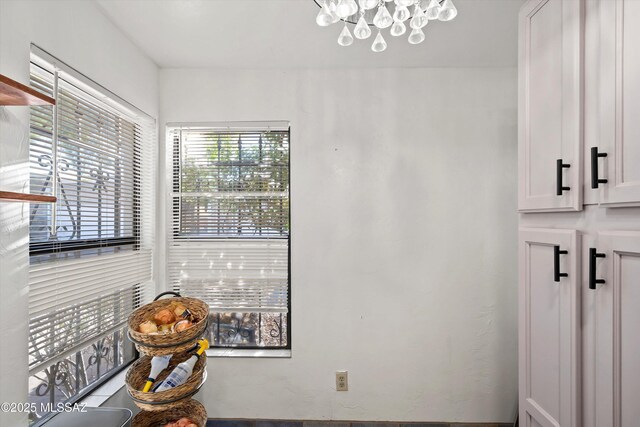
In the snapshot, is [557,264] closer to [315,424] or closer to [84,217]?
[315,424]

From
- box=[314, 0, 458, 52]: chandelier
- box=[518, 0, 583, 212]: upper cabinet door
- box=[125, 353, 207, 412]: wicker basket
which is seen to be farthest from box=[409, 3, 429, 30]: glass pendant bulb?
box=[125, 353, 207, 412]: wicker basket

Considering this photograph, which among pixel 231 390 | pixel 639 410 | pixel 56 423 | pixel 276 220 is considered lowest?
pixel 231 390

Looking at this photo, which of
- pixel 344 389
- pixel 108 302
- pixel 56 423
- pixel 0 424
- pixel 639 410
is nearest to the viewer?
pixel 639 410

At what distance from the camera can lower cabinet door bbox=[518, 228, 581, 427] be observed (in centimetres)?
102

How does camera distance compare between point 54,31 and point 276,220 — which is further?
point 276,220

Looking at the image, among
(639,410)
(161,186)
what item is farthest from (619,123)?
(161,186)

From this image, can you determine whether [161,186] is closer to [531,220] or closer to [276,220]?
[276,220]

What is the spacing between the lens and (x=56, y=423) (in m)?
1.24

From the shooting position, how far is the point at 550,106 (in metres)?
1.12

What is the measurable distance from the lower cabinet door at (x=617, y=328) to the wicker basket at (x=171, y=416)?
153cm

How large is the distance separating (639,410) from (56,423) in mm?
1887

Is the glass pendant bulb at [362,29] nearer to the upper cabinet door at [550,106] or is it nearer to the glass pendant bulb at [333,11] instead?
the glass pendant bulb at [333,11]

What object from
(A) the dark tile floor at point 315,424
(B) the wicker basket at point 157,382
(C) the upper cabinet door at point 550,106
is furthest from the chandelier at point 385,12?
(A) the dark tile floor at point 315,424

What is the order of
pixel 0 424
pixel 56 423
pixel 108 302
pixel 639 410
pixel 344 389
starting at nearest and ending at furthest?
pixel 639 410 → pixel 0 424 → pixel 56 423 → pixel 108 302 → pixel 344 389
